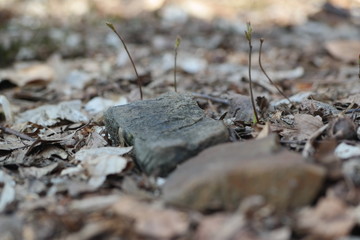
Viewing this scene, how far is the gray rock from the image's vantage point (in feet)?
5.39

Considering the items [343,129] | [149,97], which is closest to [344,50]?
[149,97]

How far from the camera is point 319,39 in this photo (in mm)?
5582

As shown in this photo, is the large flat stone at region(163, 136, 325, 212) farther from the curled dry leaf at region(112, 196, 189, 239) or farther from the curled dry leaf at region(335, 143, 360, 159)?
the curled dry leaf at region(335, 143, 360, 159)

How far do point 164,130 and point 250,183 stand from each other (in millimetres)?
568

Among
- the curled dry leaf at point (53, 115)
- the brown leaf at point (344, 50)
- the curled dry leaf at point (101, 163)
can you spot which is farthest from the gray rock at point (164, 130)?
the brown leaf at point (344, 50)

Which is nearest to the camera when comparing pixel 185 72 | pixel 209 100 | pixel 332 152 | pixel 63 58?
pixel 332 152

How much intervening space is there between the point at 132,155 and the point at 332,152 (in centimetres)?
79

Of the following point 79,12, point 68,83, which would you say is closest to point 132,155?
point 68,83

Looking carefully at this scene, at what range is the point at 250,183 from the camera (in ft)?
4.40

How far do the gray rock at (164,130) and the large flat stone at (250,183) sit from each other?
249 millimetres

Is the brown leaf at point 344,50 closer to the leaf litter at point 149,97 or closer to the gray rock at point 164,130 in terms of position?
the leaf litter at point 149,97

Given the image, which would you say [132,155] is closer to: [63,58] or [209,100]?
[209,100]

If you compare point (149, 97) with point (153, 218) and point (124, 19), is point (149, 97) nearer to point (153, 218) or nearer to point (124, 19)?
point (153, 218)

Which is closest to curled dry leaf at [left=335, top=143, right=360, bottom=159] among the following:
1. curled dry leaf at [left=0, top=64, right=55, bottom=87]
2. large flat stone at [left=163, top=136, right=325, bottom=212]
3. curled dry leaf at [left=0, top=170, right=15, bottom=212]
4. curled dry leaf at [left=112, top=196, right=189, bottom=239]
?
large flat stone at [left=163, top=136, right=325, bottom=212]
